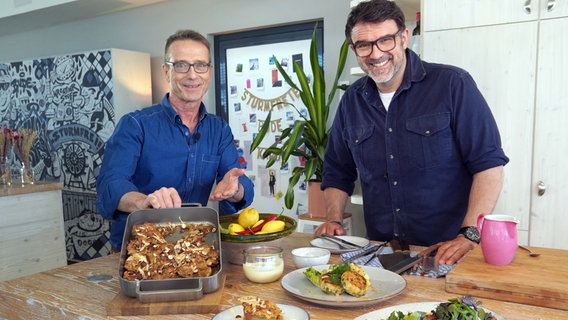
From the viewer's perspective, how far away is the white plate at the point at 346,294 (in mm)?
1110

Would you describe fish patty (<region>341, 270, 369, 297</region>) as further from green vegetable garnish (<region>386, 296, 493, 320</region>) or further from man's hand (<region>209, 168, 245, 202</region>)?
man's hand (<region>209, 168, 245, 202</region>)

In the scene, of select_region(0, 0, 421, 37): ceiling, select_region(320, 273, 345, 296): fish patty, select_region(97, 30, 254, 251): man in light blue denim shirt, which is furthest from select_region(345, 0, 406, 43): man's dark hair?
select_region(0, 0, 421, 37): ceiling

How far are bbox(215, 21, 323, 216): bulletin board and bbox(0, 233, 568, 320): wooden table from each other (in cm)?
276

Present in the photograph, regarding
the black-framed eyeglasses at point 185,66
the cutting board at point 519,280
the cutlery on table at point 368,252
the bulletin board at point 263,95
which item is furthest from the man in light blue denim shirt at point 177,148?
the bulletin board at point 263,95

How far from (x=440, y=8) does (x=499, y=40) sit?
1.21ft

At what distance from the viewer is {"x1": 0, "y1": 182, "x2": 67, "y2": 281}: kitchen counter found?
3488 mm

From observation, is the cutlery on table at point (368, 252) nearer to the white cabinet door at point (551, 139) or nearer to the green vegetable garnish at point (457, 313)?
the green vegetable garnish at point (457, 313)

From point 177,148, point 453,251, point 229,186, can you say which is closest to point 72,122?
point 177,148

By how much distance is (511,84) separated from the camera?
252 centimetres

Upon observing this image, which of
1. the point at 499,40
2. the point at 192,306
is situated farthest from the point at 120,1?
the point at 192,306

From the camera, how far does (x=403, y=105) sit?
1.96 m

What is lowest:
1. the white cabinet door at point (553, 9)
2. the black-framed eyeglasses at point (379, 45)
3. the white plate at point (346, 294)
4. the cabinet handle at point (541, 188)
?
the white plate at point (346, 294)

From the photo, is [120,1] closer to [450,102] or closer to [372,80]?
[372,80]

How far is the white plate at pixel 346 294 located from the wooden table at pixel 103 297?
2cm
